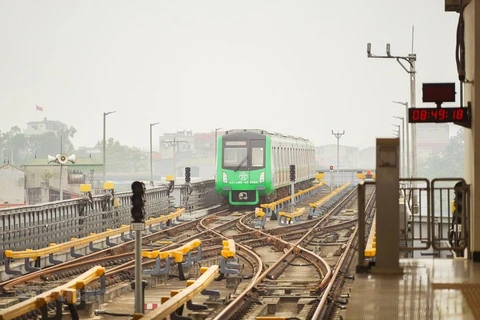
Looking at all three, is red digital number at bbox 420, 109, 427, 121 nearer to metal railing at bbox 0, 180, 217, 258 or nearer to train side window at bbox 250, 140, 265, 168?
metal railing at bbox 0, 180, 217, 258

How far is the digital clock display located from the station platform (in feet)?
5.47

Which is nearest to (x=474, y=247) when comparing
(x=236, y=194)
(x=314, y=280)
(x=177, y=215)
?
(x=314, y=280)

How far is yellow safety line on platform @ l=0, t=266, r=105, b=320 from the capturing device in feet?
31.7

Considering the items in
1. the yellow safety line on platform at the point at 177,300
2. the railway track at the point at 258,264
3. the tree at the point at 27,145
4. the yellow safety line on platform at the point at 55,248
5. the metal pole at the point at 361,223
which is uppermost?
the tree at the point at 27,145

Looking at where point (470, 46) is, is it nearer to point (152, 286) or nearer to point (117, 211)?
point (152, 286)

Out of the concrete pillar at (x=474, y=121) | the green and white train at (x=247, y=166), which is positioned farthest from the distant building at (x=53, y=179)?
the concrete pillar at (x=474, y=121)

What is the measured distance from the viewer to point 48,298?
11.1 metres

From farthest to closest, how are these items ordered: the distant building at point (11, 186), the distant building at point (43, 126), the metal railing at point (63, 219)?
the distant building at point (43, 126)
the distant building at point (11, 186)
the metal railing at point (63, 219)

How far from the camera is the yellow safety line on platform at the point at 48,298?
31.7 ft

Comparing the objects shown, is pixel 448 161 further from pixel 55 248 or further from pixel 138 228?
pixel 138 228

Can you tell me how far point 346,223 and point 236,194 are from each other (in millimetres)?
8586

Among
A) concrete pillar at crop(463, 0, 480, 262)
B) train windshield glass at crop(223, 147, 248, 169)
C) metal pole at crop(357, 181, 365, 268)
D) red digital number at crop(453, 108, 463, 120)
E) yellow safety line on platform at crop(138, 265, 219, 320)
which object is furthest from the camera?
train windshield glass at crop(223, 147, 248, 169)

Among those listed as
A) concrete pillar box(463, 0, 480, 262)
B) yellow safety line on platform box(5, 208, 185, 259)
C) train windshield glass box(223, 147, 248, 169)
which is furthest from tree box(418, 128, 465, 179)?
concrete pillar box(463, 0, 480, 262)

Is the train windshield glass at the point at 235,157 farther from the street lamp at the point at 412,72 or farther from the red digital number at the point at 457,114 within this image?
the red digital number at the point at 457,114
